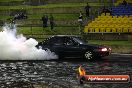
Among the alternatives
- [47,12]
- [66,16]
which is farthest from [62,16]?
[47,12]

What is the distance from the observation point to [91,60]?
26.2 meters

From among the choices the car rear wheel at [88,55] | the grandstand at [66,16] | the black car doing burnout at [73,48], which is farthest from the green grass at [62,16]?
the car rear wheel at [88,55]

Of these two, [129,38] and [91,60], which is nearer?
[91,60]

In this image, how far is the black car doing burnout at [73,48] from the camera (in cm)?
2583

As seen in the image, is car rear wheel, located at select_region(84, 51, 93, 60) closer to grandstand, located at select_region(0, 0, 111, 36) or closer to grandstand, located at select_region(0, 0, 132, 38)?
grandstand, located at select_region(0, 0, 132, 38)

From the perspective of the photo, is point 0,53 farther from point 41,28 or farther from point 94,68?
point 41,28

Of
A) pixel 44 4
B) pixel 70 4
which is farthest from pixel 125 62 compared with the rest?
pixel 44 4

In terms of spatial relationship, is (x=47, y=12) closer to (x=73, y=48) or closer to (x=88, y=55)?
(x=73, y=48)

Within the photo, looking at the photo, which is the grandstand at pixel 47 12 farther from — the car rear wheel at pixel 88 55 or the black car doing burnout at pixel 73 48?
the car rear wheel at pixel 88 55

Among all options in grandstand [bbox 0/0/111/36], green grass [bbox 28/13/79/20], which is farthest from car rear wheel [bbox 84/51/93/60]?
green grass [bbox 28/13/79/20]

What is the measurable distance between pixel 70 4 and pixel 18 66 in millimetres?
24398

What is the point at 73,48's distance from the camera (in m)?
26.3

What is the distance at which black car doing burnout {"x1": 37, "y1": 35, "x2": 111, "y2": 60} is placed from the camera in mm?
25828

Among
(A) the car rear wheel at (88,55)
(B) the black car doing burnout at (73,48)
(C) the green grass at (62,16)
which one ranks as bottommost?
(A) the car rear wheel at (88,55)
